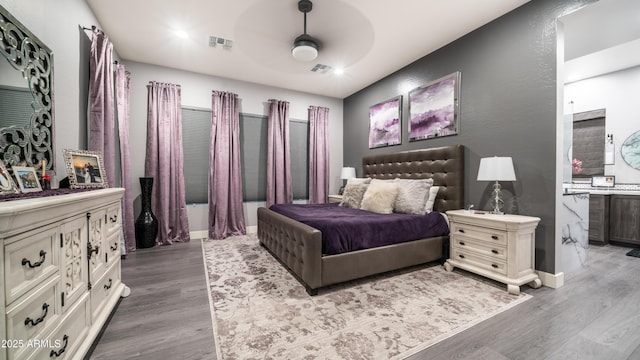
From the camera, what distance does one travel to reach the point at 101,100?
2.59m

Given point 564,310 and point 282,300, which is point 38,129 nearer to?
point 282,300

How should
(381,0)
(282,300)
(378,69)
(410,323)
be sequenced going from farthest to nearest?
(378,69)
(381,0)
(282,300)
(410,323)

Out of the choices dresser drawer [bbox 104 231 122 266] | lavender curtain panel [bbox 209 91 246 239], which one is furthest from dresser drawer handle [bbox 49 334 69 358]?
lavender curtain panel [bbox 209 91 246 239]

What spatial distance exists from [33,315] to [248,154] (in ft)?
12.9

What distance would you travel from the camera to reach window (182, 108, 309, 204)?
430cm

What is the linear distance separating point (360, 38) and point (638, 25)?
2992 millimetres

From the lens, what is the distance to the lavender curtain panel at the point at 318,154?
5203 millimetres

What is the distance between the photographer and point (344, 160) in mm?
5684

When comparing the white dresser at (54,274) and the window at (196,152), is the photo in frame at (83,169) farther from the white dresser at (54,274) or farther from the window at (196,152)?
the window at (196,152)

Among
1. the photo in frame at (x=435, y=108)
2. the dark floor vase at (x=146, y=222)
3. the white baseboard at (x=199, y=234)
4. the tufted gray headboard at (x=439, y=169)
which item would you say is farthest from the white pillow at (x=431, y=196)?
the dark floor vase at (x=146, y=222)

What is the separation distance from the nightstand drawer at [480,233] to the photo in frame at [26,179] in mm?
3596

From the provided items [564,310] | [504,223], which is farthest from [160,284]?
[564,310]

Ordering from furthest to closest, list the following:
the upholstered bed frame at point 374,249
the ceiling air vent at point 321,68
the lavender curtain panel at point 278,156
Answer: the lavender curtain panel at point 278,156 < the ceiling air vent at point 321,68 < the upholstered bed frame at point 374,249

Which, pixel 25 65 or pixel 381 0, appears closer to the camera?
pixel 25 65
